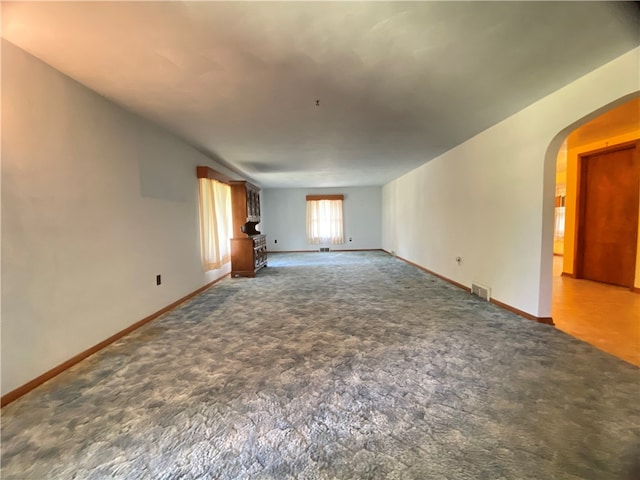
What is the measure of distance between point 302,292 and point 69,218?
9.43 feet

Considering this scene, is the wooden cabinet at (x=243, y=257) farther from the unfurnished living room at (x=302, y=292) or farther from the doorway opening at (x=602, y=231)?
the doorway opening at (x=602, y=231)

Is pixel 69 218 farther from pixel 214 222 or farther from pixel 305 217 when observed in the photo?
pixel 305 217

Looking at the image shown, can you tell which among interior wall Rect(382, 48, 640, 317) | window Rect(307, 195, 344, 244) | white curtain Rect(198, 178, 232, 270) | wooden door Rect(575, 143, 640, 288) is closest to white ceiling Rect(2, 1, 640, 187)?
interior wall Rect(382, 48, 640, 317)

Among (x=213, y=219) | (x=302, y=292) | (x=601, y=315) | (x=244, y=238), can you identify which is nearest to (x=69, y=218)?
(x=213, y=219)

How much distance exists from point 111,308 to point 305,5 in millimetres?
2879

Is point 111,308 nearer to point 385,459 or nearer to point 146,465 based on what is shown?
point 146,465

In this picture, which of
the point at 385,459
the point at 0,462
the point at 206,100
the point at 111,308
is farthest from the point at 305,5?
the point at 111,308

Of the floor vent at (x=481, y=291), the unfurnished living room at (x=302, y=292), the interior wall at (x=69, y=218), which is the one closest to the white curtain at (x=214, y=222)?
the unfurnished living room at (x=302, y=292)

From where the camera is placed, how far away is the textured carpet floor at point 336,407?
127 centimetres

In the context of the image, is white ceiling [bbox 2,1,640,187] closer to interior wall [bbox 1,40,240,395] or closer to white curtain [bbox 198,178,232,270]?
interior wall [bbox 1,40,240,395]

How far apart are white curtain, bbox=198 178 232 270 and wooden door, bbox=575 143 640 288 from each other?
628cm

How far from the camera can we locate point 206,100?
2611 mm

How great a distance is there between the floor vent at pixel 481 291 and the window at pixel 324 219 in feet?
19.1

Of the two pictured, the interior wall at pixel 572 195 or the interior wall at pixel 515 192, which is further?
the interior wall at pixel 572 195
